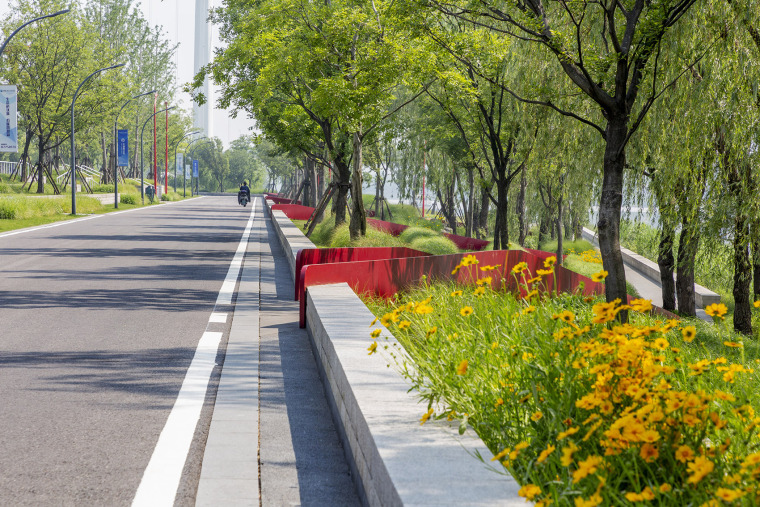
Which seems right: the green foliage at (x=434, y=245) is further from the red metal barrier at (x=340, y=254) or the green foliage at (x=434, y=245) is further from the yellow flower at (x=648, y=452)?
the yellow flower at (x=648, y=452)

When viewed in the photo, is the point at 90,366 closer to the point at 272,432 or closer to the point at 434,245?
the point at 272,432

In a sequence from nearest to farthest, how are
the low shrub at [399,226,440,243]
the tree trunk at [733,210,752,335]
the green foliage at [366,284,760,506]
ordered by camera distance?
the green foliage at [366,284,760,506] < the tree trunk at [733,210,752,335] < the low shrub at [399,226,440,243]

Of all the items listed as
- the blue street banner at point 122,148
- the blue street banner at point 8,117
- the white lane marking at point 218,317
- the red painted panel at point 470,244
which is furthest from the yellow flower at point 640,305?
the blue street banner at point 122,148

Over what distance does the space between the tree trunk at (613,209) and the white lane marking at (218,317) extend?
4.44 m

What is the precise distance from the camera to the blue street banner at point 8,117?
28406mm

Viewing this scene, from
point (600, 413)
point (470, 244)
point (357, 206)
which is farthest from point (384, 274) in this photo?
point (470, 244)

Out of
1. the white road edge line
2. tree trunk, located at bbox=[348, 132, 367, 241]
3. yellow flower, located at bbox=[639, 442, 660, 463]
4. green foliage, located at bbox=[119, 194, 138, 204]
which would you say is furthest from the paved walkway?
green foliage, located at bbox=[119, 194, 138, 204]

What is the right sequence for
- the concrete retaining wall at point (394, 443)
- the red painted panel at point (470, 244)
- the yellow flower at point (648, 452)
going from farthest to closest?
the red painted panel at point (470, 244) → the concrete retaining wall at point (394, 443) → the yellow flower at point (648, 452)

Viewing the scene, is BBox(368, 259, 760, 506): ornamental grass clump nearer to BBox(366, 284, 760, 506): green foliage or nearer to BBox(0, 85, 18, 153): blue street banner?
BBox(366, 284, 760, 506): green foliage

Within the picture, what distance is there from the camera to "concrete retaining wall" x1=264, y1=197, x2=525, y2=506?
282 centimetres

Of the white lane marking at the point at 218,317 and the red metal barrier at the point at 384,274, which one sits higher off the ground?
the red metal barrier at the point at 384,274

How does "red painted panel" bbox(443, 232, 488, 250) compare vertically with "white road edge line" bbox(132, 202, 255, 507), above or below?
below

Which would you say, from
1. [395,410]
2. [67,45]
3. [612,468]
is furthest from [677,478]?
[67,45]

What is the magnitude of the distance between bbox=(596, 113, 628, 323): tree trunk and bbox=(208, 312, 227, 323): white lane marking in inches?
175
